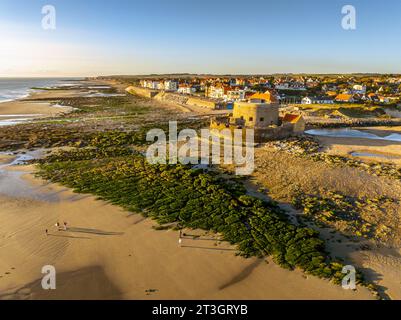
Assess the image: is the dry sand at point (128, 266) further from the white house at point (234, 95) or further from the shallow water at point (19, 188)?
the white house at point (234, 95)

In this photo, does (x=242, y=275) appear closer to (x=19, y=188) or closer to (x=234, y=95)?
(x=19, y=188)

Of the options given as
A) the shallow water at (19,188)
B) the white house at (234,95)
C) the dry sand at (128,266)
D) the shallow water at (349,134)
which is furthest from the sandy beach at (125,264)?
the white house at (234,95)

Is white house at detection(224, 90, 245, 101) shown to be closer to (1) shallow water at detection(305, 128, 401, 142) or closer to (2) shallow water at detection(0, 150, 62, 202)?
(1) shallow water at detection(305, 128, 401, 142)

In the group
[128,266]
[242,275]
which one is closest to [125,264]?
[128,266]

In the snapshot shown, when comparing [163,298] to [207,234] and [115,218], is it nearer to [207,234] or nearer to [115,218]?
[207,234]

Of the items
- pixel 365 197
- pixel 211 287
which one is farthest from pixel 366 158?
pixel 211 287

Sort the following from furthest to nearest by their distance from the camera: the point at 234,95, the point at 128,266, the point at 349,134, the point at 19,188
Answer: the point at 234,95, the point at 349,134, the point at 19,188, the point at 128,266

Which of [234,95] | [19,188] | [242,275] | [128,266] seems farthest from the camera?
[234,95]
